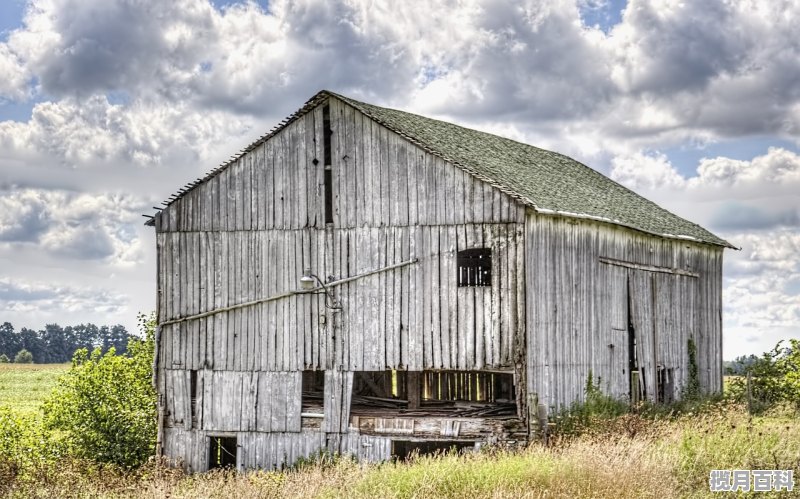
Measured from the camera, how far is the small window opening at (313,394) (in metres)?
25.5

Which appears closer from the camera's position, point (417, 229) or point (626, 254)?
point (417, 229)

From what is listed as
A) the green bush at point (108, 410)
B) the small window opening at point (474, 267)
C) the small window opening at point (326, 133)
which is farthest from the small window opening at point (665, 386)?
the green bush at point (108, 410)

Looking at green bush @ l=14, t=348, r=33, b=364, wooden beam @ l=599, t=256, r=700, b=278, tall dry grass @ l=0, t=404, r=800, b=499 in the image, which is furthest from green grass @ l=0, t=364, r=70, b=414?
green bush @ l=14, t=348, r=33, b=364

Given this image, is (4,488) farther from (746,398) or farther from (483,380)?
(746,398)

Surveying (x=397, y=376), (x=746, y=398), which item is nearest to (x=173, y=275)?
(x=397, y=376)

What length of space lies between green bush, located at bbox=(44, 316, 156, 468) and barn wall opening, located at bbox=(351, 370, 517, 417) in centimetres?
613

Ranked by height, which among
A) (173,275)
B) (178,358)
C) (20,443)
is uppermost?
(173,275)

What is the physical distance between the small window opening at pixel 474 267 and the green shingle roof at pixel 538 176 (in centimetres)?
165

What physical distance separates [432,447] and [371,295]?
4.53 m

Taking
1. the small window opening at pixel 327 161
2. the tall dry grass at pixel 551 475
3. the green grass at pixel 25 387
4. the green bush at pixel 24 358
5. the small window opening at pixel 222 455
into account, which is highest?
the small window opening at pixel 327 161

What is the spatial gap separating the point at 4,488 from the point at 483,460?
9.09 meters

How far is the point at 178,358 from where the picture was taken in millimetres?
26828

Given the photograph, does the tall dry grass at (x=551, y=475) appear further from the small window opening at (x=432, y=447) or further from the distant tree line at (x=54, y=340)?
the distant tree line at (x=54, y=340)

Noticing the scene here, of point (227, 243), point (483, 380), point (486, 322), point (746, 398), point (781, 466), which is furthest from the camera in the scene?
point (746, 398)
